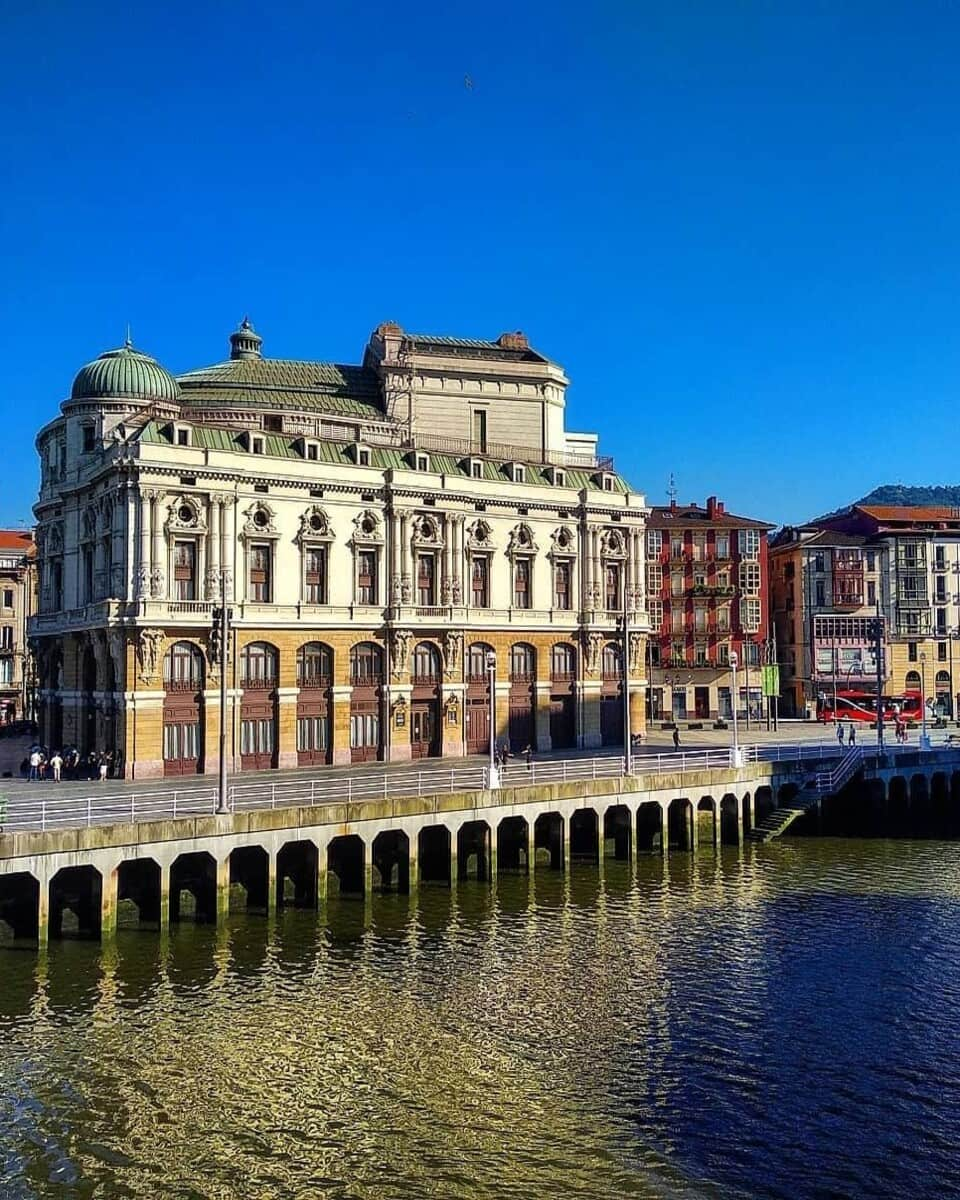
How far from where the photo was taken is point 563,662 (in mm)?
80688

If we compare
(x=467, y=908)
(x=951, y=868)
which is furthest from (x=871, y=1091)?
(x=951, y=868)

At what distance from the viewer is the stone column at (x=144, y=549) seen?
62.7 meters

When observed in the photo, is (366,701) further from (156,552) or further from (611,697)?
(611,697)

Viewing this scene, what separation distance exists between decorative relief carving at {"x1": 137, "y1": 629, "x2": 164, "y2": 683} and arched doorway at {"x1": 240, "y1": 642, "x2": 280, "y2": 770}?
533 cm

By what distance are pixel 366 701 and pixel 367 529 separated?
11028mm

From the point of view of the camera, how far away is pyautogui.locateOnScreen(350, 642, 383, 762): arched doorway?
7062cm

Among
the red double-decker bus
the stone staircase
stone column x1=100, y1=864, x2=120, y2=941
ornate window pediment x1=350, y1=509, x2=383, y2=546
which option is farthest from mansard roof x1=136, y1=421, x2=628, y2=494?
the red double-decker bus

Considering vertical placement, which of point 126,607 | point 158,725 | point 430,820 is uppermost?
point 126,607

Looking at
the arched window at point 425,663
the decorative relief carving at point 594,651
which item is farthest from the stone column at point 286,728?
the decorative relief carving at point 594,651

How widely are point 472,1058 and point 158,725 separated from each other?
36.6 meters

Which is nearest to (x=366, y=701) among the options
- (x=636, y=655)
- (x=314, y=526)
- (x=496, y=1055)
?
(x=314, y=526)

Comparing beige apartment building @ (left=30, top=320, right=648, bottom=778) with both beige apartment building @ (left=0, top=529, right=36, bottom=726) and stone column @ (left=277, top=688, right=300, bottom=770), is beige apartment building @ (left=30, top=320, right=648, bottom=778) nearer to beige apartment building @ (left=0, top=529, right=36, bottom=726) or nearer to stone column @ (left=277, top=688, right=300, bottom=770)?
stone column @ (left=277, top=688, right=300, bottom=770)

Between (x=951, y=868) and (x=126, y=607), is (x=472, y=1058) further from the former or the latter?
(x=126, y=607)

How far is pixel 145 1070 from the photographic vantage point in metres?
29.7
